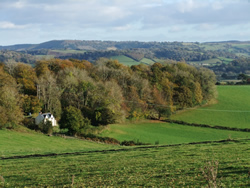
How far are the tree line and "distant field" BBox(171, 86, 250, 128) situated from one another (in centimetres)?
355

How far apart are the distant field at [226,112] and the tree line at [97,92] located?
355cm

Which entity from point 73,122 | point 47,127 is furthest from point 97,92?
point 47,127

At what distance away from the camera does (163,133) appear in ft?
184

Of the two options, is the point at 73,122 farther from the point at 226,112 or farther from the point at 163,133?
the point at 226,112

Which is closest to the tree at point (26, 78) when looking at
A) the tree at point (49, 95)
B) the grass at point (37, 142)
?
the tree at point (49, 95)

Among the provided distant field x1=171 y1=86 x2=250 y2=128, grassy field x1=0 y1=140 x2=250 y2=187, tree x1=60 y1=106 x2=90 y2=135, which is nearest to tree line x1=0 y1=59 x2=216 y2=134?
tree x1=60 y1=106 x2=90 y2=135

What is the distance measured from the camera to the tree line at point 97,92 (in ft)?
171

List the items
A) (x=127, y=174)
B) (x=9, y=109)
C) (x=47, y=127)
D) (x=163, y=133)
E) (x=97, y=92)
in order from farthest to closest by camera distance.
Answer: (x=97, y=92) → (x=163, y=133) → (x=9, y=109) → (x=47, y=127) → (x=127, y=174)

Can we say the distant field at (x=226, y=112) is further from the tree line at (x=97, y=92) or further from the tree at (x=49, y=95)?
the tree at (x=49, y=95)

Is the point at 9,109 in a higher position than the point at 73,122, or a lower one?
higher

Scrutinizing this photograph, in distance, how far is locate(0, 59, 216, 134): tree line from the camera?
52.2m

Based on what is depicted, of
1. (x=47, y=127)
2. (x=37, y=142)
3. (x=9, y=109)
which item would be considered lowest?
(x=37, y=142)

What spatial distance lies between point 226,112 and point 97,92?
3601 centimetres

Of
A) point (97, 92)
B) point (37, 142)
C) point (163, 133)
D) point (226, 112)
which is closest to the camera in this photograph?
point (37, 142)
